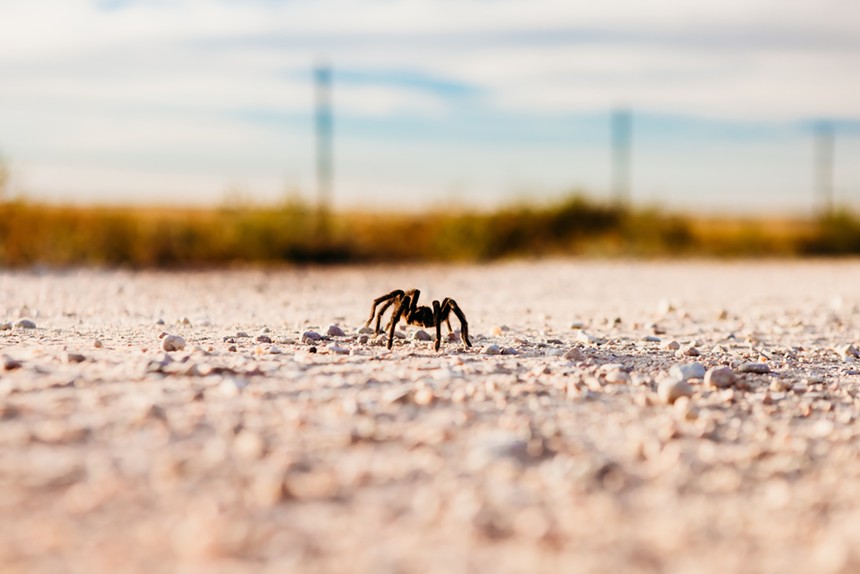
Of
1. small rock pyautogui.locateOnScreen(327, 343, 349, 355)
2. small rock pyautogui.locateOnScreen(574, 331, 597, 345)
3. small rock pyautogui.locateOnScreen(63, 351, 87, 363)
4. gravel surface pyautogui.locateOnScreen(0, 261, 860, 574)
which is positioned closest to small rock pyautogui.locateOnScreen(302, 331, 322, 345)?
gravel surface pyautogui.locateOnScreen(0, 261, 860, 574)

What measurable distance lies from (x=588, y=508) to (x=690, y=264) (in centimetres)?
1852

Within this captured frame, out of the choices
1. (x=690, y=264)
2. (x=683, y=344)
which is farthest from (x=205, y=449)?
(x=690, y=264)

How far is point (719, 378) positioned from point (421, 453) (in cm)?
228

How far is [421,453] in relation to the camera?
4.04 m

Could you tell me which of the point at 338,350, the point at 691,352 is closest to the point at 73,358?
the point at 338,350

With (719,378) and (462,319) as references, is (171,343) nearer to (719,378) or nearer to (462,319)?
(462,319)

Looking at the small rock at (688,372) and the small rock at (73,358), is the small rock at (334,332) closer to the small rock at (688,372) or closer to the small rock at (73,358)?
the small rock at (73,358)

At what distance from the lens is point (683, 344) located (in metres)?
7.48

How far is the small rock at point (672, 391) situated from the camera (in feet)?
16.9

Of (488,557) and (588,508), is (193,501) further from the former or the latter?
(588,508)

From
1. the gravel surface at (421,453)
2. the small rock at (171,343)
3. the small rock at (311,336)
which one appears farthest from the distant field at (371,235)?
the small rock at (171,343)

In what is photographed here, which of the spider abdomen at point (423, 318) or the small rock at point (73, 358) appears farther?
the spider abdomen at point (423, 318)

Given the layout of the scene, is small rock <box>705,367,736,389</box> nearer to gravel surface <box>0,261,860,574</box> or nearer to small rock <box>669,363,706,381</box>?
gravel surface <box>0,261,860,574</box>

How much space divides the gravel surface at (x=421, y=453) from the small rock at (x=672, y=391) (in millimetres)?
13
